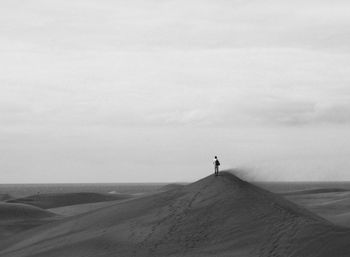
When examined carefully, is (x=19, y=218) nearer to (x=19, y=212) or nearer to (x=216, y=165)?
(x=19, y=212)

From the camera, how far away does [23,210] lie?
50.7 m

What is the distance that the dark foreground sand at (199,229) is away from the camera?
24500 millimetres

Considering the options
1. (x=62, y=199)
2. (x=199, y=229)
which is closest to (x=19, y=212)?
(x=199, y=229)

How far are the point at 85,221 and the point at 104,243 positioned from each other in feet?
20.0

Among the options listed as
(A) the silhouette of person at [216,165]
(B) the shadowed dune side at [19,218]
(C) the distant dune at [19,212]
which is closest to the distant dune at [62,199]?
(C) the distant dune at [19,212]


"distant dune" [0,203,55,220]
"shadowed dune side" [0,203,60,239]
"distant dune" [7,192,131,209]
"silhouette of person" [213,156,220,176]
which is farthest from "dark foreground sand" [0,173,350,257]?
"distant dune" [7,192,131,209]

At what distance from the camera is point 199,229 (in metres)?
28.1

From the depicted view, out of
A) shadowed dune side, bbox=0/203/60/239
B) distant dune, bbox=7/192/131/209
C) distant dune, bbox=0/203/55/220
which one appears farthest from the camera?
distant dune, bbox=7/192/131/209

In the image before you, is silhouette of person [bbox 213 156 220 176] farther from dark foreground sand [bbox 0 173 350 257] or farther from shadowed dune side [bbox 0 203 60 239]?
shadowed dune side [bbox 0 203 60 239]

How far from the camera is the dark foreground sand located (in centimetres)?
2450

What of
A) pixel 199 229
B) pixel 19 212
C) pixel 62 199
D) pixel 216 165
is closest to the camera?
pixel 199 229

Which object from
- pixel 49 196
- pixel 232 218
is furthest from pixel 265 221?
pixel 49 196

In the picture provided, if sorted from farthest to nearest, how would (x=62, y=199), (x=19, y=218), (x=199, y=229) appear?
(x=62, y=199)
(x=19, y=218)
(x=199, y=229)

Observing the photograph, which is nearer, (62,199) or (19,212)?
(19,212)
